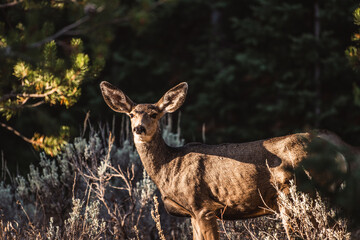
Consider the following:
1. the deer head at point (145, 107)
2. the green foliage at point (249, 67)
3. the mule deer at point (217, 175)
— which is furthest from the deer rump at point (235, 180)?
the green foliage at point (249, 67)

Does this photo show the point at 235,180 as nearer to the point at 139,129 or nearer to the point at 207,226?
the point at 207,226

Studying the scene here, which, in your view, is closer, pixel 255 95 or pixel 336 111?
pixel 336 111

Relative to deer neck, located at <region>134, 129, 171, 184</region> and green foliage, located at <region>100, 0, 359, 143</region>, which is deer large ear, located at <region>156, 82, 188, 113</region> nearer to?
deer neck, located at <region>134, 129, 171, 184</region>

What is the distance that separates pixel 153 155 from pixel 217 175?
0.66 metres

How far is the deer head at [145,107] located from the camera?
176 inches

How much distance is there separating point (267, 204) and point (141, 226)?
2.21 metres

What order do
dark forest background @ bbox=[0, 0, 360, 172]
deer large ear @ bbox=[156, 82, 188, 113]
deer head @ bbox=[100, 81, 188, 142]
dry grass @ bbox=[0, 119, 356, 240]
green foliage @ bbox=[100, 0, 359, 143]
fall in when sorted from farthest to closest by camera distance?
1. green foliage @ bbox=[100, 0, 359, 143]
2. dark forest background @ bbox=[0, 0, 360, 172]
3. dry grass @ bbox=[0, 119, 356, 240]
4. deer large ear @ bbox=[156, 82, 188, 113]
5. deer head @ bbox=[100, 81, 188, 142]

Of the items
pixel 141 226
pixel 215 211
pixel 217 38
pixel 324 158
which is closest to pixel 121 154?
pixel 141 226

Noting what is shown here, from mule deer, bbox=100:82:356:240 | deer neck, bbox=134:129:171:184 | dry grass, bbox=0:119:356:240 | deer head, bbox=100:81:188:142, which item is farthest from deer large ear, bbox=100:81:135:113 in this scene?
dry grass, bbox=0:119:356:240

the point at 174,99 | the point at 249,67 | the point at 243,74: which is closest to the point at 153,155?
the point at 174,99

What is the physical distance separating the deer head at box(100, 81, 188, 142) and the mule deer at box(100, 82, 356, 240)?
0.01 meters

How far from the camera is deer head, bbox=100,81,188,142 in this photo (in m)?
4.48

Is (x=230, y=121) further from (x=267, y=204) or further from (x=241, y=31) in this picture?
(x=267, y=204)

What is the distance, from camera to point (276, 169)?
424cm
